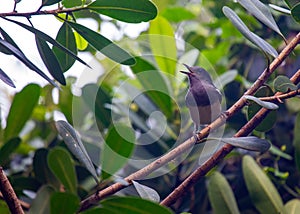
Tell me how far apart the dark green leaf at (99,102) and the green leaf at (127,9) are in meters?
0.60

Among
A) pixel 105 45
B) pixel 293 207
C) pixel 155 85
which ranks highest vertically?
pixel 105 45

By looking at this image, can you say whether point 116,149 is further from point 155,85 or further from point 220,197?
point 155,85

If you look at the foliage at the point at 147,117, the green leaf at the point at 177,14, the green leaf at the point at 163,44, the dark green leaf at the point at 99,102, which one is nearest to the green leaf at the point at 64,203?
the foliage at the point at 147,117

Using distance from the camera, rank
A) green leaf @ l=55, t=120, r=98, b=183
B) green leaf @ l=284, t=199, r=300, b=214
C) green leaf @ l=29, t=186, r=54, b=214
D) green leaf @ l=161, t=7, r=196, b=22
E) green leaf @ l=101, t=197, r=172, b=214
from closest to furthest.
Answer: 1. green leaf @ l=101, t=197, r=172, b=214
2. green leaf @ l=55, t=120, r=98, b=183
3. green leaf @ l=29, t=186, r=54, b=214
4. green leaf @ l=284, t=199, r=300, b=214
5. green leaf @ l=161, t=7, r=196, b=22

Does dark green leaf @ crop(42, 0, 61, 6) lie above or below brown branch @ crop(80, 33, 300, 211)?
above

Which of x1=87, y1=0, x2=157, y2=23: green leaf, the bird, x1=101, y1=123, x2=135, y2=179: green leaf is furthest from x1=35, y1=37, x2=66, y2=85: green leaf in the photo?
the bird

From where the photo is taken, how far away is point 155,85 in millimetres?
1497

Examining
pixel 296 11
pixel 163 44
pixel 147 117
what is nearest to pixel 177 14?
pixel 163 44

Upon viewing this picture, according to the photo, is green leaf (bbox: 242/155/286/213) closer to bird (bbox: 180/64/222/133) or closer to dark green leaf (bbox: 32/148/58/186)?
bird (bbox: 180/64/222/133)

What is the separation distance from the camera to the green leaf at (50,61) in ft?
2.78

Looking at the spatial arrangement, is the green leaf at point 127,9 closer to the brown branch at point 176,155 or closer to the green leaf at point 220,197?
the brown branch at point 176,155

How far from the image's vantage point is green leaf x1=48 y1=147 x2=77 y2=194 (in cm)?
103

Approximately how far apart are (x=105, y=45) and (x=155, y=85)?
651mm

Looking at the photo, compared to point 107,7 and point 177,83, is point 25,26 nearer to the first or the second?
point 107,7
